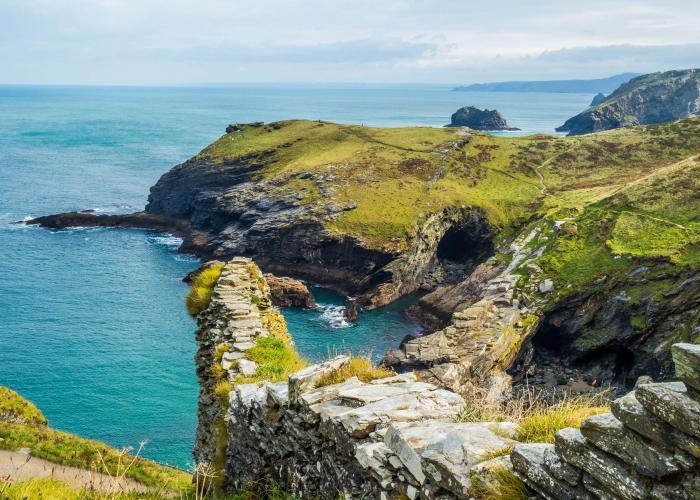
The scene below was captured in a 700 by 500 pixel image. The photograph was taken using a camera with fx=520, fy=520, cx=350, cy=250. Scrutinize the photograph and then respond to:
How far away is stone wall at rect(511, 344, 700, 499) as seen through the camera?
18.0 ft

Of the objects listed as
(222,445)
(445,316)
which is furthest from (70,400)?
(445,316)

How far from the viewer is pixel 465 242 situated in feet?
340

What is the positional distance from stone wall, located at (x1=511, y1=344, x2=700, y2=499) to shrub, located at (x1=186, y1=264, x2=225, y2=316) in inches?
788

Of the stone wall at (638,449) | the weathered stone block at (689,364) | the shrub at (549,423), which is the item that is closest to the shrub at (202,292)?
the shrub at (549,423)

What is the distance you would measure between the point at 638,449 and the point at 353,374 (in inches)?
320

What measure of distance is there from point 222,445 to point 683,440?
14296 mm

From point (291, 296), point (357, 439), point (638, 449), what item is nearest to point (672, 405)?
point (638, 449)

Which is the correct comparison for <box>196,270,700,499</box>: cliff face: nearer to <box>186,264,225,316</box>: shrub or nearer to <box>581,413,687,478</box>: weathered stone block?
<box>581,413,687,478</box>: weathered stone block

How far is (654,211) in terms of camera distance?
257 feet

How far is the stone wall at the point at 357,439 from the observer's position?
26.9 feet

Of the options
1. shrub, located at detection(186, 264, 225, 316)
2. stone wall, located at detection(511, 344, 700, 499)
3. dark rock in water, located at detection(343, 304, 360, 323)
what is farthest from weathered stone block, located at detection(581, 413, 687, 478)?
dark rock in water, located at detection(343, 304, 360, 323)

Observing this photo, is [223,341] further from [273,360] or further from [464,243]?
[464,243]

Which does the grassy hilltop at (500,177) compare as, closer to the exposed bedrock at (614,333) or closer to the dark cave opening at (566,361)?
the exposed bedrock at (614,333)

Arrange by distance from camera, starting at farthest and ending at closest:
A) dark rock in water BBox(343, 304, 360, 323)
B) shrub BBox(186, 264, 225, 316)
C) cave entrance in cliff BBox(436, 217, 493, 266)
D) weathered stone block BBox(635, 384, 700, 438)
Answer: cave entrance in cliff BBox(436, 217, 493, 266) → dark rock in water BBox(343, 304, 360, 323) → shrub BBox(186, 264, 225, 316) → weathered stone block BBox(635, 384, 700, 438)
